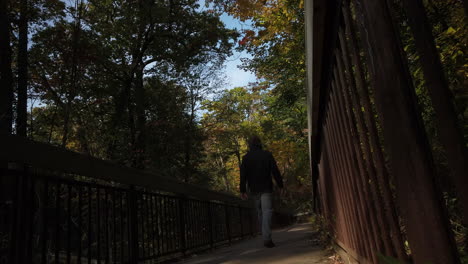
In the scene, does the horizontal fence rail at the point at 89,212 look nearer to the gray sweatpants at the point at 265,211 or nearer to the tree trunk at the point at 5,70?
the gray sweatpants at the point at 265,211

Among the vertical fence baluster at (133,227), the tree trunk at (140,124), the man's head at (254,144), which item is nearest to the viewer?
the vertical fence baluster at (133,227)

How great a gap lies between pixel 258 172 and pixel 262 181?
167 mm

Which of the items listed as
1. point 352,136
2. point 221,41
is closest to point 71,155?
point 352,136

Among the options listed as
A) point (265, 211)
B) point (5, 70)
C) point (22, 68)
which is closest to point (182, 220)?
→ point (265, 211)

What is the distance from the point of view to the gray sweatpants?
18.3 ft

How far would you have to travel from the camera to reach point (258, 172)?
19.2ft

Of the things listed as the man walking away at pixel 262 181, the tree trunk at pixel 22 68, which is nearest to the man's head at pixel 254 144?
the man walking away at pixel 262 181

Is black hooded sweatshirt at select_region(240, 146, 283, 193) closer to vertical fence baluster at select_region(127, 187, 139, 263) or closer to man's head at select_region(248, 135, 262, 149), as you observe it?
man's head at select_region(248, 135, 262, 149)

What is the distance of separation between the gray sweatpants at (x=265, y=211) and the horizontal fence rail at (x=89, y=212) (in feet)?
3.94

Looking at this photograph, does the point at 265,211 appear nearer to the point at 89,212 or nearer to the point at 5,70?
the point at 89,212

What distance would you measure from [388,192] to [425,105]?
88.1 inches

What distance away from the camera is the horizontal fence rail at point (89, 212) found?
7.62ft

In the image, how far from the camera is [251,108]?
125 ft

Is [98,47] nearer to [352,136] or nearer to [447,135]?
[352,136]
